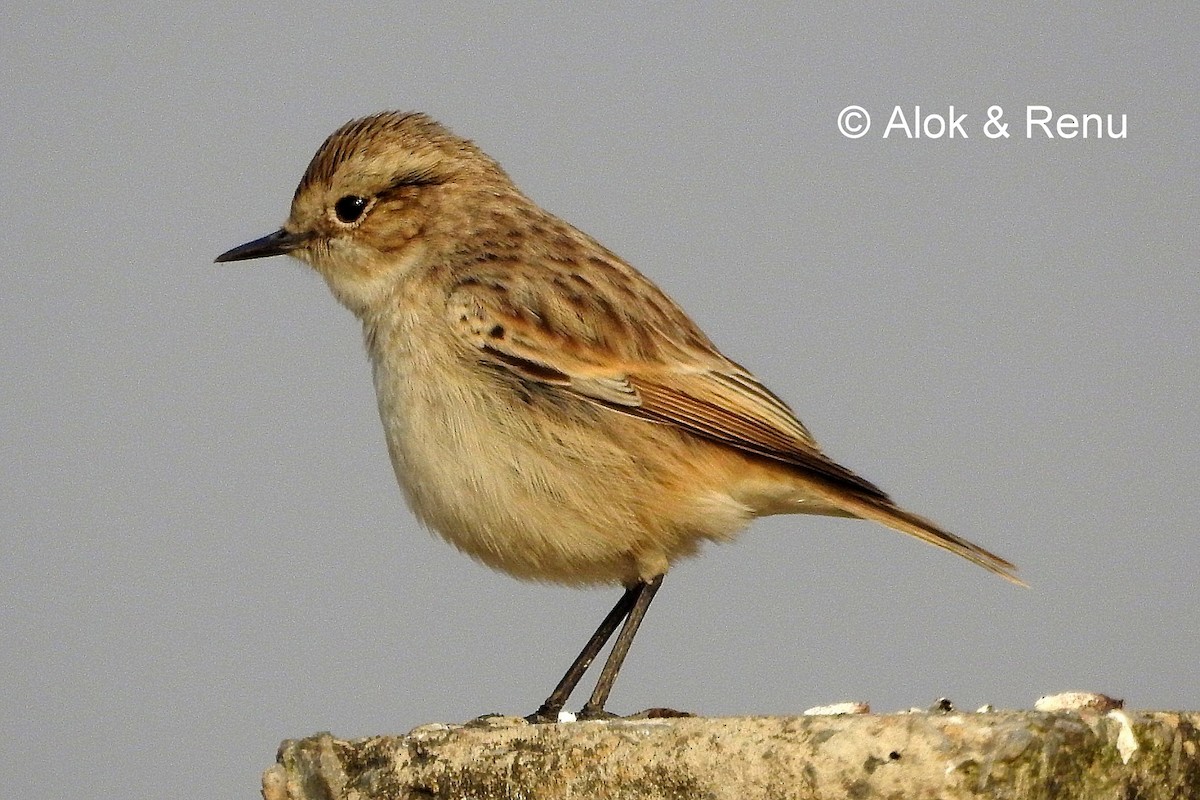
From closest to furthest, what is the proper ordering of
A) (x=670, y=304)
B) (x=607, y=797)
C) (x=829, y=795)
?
(x=829, y=795), (x=607, y=797), (x=670, y=304)

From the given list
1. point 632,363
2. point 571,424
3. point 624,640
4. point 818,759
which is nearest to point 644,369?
point 632,363

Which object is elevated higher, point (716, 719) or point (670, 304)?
point (670, 304)

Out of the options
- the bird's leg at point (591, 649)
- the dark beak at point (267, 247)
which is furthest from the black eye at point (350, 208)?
the bird's leg at point (591, 649)

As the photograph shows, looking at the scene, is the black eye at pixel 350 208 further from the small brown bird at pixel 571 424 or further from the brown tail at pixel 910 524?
the brown tail at pixel 910 524

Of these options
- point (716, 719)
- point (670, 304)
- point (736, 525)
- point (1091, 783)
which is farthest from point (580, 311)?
point (1091, 783)

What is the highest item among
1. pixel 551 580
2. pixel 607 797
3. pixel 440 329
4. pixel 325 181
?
pixel 325 181

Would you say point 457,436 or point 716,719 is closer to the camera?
point 716,719

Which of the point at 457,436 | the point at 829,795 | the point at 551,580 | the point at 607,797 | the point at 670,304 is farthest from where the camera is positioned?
the point at 670,304

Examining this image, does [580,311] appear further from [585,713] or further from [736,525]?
[585,713]

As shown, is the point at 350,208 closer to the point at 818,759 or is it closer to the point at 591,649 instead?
the point at 591,649
